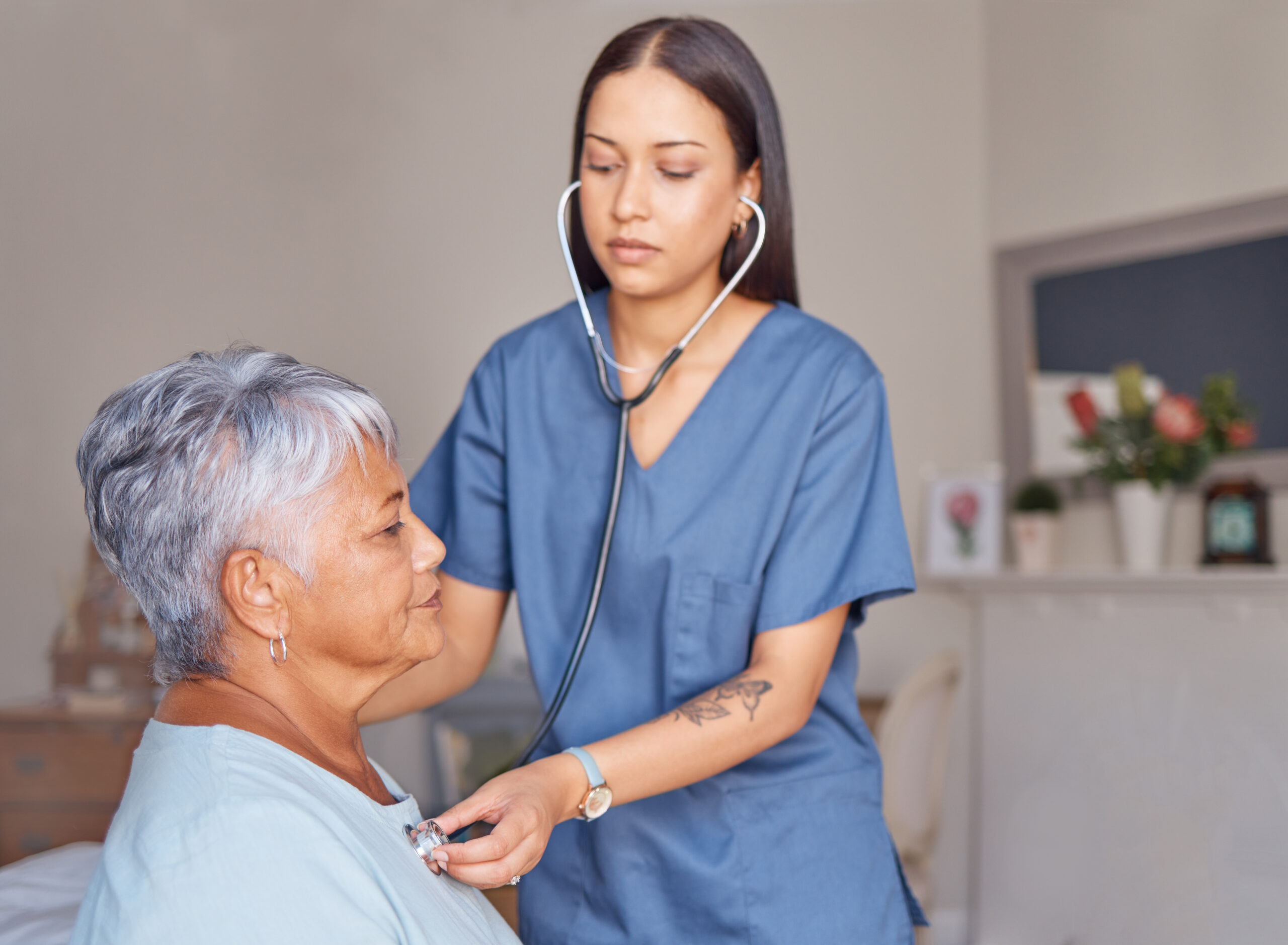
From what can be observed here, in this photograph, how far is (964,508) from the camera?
10.3 ft

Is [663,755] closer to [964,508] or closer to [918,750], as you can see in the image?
[918,750]

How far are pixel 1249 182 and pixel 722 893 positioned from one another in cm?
232

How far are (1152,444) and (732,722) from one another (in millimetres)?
2070

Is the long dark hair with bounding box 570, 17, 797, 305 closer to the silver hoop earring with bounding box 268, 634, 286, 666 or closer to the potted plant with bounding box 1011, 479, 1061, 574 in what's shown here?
the silver hoop earring with bounding box 268, 634, 286, 666

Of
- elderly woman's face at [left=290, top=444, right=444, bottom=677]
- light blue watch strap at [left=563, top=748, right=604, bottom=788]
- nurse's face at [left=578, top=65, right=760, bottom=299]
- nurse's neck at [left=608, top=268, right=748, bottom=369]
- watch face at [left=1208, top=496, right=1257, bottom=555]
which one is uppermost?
nurse's face at [left=578, top=65, right=760, bottom=299]

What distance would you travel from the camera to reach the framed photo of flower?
309 cm

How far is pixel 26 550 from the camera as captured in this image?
1.88 m

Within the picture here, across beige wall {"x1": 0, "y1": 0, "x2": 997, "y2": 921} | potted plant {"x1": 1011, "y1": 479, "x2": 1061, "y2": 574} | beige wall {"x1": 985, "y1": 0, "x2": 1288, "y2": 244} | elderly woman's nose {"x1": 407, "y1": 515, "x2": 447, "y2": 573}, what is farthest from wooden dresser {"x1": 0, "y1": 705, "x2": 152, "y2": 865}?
beige wall {"x1": 985, "y1": 0, "x2": 1288, "y2": 244}

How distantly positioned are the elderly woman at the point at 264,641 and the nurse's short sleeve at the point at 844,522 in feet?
1.09

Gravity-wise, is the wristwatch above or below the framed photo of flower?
above

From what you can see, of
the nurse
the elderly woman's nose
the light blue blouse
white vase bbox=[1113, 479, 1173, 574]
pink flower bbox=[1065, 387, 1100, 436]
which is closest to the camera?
the light blue blouse

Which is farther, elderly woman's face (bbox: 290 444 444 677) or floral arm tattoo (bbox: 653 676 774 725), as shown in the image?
floral arm tattoo (bbox: 653 676 774 725)

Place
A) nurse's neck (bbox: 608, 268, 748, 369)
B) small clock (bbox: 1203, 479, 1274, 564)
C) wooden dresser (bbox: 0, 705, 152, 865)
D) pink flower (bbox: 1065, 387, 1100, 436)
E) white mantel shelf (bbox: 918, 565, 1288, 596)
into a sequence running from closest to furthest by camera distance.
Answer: nurse's neck (bbox: 608, 268, 748, 369), wooden dresser (bbox: 0, 705, 152, 865), white mantel shelf (bbox: 918, 565, 1288, 596), small clock (bbox: 1203, 479, 1274, 564), pink flower (bbox: 1065, 387, 1100, 436)

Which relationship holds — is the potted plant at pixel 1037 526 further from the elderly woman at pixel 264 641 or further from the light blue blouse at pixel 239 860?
the light blue blouse at pixel 239 860
